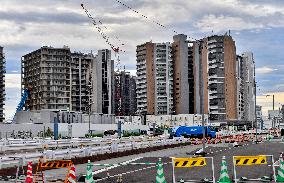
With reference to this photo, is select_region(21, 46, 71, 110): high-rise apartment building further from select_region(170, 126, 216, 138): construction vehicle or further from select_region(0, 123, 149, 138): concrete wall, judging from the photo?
select_region(170, 126, 216, 138): construction vehicle

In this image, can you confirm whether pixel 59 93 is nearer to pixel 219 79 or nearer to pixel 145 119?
pixel 145 119

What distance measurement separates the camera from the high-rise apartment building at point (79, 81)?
190m

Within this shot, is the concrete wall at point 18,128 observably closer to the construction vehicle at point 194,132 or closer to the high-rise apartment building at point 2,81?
the construction vehicle at point 194,132

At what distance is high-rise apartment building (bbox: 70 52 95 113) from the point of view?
190m

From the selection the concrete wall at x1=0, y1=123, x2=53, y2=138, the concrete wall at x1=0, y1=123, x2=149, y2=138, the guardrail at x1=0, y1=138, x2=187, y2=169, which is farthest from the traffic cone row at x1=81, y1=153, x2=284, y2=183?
the concrete wall at x1=0, y1=123, x2=53, y2=138

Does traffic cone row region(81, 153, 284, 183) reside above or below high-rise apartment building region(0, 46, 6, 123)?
below

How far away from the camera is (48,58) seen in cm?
17662

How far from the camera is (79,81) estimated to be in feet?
635

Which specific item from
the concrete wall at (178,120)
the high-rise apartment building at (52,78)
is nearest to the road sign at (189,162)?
the high-rise apartment building at (52,78)

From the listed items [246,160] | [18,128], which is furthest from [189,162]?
[18,128]

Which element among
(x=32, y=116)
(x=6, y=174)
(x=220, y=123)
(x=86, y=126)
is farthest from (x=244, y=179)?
(x=220, y=123)

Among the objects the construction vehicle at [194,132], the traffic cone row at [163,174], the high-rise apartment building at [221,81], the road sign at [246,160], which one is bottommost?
the construction vehicle at [194,132]

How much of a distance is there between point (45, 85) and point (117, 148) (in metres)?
138

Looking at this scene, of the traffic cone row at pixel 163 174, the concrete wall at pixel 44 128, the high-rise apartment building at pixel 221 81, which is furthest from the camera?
the high-rise apartment building at pixel 221 81
